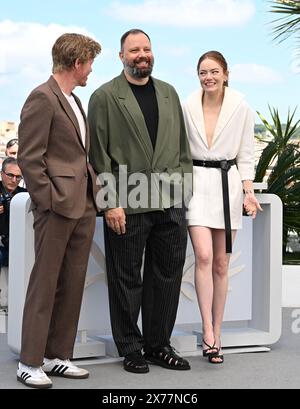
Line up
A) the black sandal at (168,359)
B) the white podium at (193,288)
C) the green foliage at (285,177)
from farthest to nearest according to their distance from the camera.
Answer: the green foliage at (285,177)
the white podium at (193,288)
the black sandal at (168,359)

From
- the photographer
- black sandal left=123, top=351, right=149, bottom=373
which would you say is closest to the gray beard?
black sandal left=123, top=351, right=149, bottom=373

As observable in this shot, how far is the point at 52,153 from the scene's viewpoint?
4.02m

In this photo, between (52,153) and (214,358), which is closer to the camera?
(52,153)

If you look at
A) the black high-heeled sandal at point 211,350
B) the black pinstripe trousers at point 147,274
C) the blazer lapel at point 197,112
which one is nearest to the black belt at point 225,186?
the blazer lapel at point 197,112

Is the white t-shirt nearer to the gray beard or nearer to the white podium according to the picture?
the gray beard

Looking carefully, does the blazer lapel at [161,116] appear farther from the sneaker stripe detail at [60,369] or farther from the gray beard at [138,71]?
the sneaker stripe detail at [60,369]

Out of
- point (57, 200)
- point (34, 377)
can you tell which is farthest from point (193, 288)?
point (57, 200)

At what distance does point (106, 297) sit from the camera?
16.0 ft

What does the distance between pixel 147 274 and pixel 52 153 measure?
1.00m

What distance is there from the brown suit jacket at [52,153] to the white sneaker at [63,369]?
81cm

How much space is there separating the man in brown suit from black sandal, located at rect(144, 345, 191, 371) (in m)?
0.52

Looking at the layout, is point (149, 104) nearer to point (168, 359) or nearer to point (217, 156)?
point (217, 156)

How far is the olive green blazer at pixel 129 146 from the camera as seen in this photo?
4.40 metres

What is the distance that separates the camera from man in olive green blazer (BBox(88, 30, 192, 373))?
4410mm
